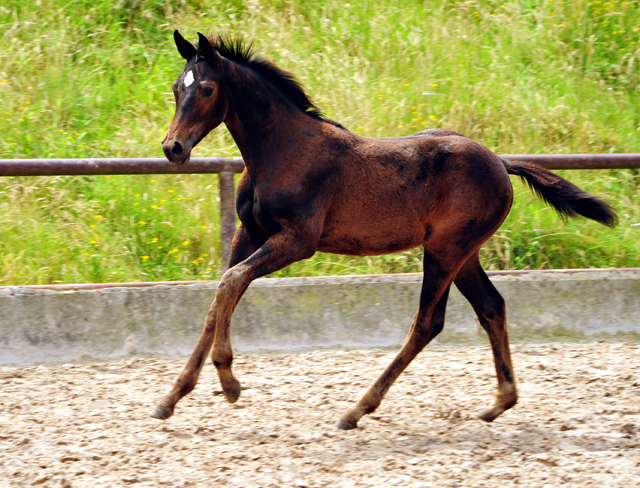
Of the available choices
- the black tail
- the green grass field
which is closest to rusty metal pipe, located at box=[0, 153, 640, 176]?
the black tail

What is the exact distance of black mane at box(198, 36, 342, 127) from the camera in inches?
147

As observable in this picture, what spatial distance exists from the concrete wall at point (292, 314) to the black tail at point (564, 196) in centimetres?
110

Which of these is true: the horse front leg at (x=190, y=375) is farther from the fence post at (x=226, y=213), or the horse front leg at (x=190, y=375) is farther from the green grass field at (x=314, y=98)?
the green grass field at (x=314, y=98)

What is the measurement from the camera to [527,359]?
15.6ft

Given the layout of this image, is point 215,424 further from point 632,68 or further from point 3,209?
point 632,68

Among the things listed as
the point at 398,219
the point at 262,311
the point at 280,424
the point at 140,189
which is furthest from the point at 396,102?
the point at 280,424

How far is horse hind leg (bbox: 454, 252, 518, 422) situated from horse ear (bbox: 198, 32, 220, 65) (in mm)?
1827

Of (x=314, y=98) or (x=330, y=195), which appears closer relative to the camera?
(x=330, y=195)

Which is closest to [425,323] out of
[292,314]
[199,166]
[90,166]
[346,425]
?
[346,425]

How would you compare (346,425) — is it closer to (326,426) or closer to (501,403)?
(326,426)

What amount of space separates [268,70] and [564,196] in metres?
1.94

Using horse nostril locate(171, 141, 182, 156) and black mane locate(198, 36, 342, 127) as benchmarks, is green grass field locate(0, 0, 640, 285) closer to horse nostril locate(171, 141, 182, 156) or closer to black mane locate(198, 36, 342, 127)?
black mane locate(198, 36, 342, 127)

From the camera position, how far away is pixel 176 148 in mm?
3311

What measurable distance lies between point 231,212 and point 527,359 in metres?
2.35
